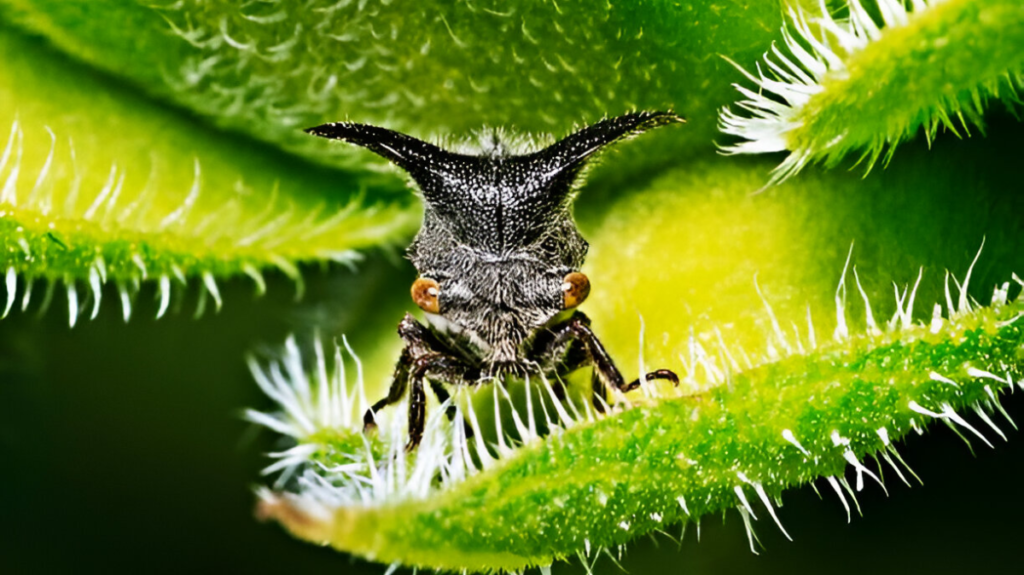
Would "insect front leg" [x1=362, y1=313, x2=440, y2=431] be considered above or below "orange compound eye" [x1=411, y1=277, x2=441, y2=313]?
below

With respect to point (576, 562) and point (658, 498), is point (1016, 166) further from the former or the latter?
point (576, 562)

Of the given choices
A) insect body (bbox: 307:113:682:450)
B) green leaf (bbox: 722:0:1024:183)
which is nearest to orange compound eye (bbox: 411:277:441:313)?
insect body (bbox: 307:113:682:450)

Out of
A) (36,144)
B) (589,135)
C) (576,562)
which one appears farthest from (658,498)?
(36,144)

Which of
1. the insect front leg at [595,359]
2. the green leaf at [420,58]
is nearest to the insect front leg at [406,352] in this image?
the insect front leg at [595,359]

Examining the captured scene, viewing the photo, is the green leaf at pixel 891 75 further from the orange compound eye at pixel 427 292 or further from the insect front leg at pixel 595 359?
the orange compound eye at pixel 427 292

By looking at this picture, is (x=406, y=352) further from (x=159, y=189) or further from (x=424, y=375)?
(x=159, y=189)

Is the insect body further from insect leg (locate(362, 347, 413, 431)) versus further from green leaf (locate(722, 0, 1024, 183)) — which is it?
green leaf (locate(722, 0, 1024, 183))

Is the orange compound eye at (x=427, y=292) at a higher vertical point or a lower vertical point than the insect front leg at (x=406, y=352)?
higher
